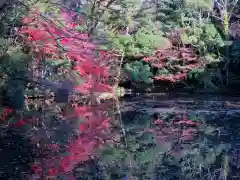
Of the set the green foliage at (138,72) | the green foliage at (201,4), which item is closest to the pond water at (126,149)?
the green foliage at (138,72)

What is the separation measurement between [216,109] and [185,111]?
0.97m

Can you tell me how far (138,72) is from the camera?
58.8 feet

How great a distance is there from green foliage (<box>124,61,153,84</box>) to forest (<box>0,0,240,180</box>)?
4 cm

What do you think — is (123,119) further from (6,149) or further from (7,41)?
(6,149)

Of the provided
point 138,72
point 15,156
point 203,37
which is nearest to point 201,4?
point 203,37

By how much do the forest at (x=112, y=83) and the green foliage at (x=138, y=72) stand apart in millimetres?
43

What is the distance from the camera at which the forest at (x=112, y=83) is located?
16.9 ft

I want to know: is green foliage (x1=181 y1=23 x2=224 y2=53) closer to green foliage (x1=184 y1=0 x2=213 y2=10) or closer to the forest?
the forest

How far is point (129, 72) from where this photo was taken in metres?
17.9

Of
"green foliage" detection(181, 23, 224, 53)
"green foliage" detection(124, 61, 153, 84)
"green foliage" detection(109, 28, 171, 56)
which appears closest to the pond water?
"green foliage" detection(124, 61, 153, 84)

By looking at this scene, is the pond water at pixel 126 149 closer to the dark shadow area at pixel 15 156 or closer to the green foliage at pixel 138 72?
the dark shadow area at pixel 15 156

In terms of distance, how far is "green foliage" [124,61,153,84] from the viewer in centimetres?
1789

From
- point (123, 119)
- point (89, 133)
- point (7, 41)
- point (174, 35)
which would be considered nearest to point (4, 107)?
point (7, 41)

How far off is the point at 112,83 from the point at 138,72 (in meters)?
1.27
